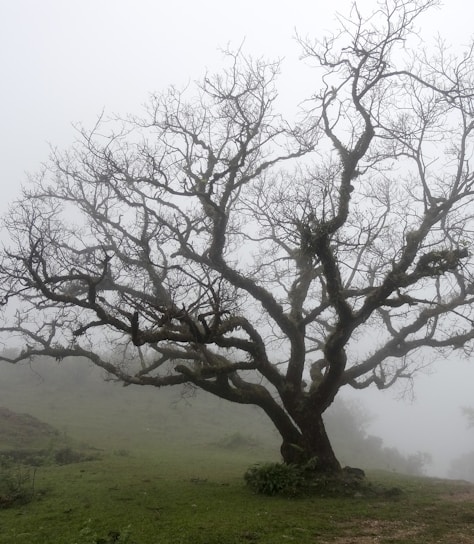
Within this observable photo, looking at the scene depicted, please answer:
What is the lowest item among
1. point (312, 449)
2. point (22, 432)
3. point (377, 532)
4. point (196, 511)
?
point (196, 511)

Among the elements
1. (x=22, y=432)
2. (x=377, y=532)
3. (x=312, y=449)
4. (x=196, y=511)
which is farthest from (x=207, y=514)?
(x=22, y=432)

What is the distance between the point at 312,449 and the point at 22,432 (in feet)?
51.5

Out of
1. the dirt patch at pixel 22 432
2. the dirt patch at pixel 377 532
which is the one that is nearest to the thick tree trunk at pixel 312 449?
the dirt patch at pixel 377 532

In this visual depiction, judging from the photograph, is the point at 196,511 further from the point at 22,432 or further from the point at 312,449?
the point at 22,432

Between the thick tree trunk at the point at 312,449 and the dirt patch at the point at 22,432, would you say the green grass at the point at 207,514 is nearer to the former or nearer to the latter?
the thick tree trunk at the point at 312,449

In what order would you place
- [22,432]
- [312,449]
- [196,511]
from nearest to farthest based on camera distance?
[196,511] < [312,449] < [22,432]

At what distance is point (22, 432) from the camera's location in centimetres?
2172

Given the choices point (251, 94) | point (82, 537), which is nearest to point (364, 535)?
point (82, 537)

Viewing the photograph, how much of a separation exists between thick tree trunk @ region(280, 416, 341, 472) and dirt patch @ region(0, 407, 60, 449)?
41.9 ft

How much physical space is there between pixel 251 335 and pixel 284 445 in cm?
326

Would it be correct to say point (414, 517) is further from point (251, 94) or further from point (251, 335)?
point (251, 94)

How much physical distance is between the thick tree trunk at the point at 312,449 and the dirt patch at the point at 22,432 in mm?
12758

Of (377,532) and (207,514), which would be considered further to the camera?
(207,514)

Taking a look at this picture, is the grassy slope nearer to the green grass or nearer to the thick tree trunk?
the green grass
